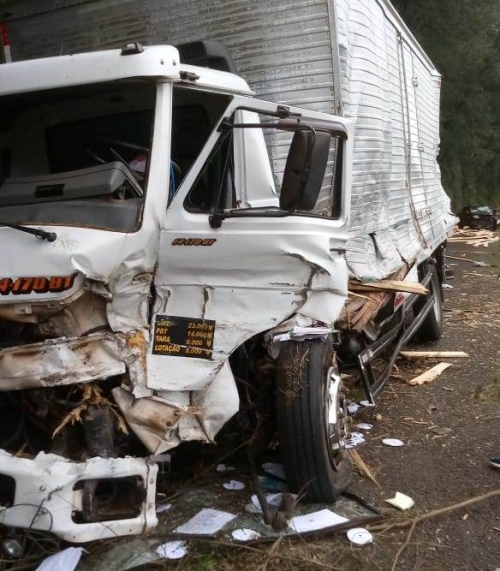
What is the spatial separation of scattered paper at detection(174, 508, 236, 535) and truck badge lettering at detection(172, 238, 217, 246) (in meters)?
1.51

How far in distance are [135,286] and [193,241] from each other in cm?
39

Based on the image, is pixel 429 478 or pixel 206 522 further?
pixel 429 478

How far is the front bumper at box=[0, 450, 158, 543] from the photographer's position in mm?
3049

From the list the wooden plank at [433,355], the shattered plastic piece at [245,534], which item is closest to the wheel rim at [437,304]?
the wooden plank at [433,355]

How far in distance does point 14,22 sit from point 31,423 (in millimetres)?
3767

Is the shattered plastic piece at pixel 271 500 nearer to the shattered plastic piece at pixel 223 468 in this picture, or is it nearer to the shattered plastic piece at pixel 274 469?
the shattered plastic piece at pixel 274 469

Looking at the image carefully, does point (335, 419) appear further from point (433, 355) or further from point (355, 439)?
point (433, 355)

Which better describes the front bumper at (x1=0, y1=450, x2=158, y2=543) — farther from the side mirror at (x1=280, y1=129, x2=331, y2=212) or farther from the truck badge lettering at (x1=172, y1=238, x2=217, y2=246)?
the side mirror at (x1=280, y1=129, x2=331, y2=212)

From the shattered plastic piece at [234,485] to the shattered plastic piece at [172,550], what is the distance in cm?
70

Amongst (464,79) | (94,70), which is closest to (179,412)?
(94,70)

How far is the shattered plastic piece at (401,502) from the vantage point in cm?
405

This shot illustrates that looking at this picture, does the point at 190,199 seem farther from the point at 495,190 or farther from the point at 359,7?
the point at 495,190

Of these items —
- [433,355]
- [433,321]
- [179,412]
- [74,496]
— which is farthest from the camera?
[433,321]

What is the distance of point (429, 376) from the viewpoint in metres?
7.07
